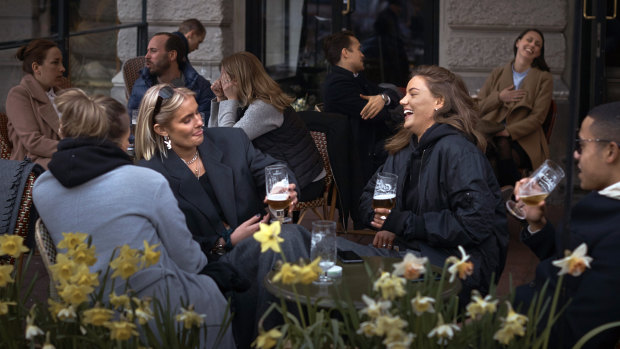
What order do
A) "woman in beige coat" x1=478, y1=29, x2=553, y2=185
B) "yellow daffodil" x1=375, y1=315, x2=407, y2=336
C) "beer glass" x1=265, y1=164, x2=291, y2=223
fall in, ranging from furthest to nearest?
"woman in beige coat" x1=478, y1=29, x2=553, y2=185 → "beer glass" x1=265, y1=164, x2=291, y2=223 → "yellow daffodil" x1=375, y1=315, x2=407, y2=336

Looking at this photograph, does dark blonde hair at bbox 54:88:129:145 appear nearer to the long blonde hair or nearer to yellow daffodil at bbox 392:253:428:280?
the long blonde hair

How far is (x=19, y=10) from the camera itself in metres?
8.88

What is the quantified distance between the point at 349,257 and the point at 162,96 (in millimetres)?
1161

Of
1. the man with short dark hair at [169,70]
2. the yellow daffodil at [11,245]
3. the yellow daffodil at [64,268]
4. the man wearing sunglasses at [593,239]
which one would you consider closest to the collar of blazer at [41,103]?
the man with short dark hair at [169,70]

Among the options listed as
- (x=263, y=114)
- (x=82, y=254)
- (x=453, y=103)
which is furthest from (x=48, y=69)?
(x=82, y=254)

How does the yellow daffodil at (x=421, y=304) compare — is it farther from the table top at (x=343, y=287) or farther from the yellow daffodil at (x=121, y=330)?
the yellow daffodil at (x=121, y=330)

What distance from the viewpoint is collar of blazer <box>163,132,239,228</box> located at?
12.4ft

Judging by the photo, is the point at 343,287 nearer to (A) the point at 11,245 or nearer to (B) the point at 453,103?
(A) the point at 11,245

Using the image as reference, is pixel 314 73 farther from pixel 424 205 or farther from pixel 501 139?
pixel 424 205

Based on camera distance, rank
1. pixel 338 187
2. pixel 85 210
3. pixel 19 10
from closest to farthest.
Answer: pixel 85 210, pixel 338 187, pixel 19 10

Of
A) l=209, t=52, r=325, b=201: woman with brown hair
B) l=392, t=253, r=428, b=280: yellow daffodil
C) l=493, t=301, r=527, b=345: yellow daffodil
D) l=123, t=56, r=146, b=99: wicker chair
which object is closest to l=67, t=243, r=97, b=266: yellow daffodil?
l=392, t=253, r=428, b=280: yellow daffodil

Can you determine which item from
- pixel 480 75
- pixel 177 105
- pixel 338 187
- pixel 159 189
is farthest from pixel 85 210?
pixel 480 75

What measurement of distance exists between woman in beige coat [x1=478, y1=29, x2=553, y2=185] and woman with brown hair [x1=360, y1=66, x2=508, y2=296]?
102 inches

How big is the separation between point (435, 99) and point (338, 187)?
7.75ft
